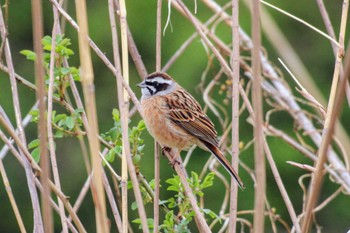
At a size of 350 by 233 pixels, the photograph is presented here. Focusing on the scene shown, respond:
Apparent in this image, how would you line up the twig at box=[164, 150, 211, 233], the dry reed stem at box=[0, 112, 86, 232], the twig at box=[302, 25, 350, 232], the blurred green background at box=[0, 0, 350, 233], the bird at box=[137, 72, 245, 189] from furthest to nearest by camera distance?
1. the blurred green background at box=[0, 0, 350, 233]
2. the bird at box=[137, 72, 245, 189]
3. the twig at box=[164, 150, 211, 233]
4. the dry reed stem at box=[0, 112, 86, 232]
5. the twig at box=[302, 25, 350, 232]

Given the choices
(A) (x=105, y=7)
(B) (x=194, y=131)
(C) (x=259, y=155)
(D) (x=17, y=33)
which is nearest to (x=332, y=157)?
(B) (x=194, y=131)

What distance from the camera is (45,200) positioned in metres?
2.24

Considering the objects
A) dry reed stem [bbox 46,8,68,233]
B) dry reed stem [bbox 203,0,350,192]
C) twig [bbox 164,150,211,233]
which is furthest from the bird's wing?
dry reed stem [bbox 46,8,68,233]

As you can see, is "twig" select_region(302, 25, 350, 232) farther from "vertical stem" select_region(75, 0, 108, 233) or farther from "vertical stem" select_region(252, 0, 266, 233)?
"vertical stem" select_region(75, 0, 108, 233)

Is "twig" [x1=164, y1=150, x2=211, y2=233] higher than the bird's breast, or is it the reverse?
the bird's breast

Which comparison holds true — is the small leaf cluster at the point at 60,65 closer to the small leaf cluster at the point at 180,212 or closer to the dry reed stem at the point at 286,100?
the small leaf cluster at the point at 180,212

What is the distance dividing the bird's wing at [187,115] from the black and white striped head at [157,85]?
0.07 m

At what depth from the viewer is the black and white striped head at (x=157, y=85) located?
365cm

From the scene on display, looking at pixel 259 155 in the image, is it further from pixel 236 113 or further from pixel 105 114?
pixel 105 114

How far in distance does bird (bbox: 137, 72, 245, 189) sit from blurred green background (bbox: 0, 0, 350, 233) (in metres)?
6.07

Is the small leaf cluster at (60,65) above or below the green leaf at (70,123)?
above

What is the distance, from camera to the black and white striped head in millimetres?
3648

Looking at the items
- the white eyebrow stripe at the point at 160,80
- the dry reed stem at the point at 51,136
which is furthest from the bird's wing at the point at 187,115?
the dry reed stem at the point at 51,136

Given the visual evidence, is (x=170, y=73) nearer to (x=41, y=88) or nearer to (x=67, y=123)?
(x=67, y=123)
